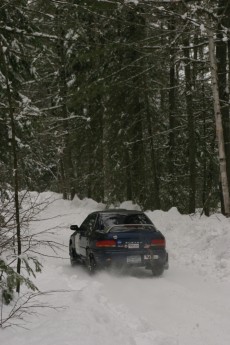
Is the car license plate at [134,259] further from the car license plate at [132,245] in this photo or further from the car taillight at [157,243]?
the car taillight at [157,243]

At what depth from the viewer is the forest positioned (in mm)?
12836

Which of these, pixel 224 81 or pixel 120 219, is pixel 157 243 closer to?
pixel 120 219

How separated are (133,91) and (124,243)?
11538mm

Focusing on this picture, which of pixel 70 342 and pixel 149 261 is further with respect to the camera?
pixel 149 261

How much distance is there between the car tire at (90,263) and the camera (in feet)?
37.6

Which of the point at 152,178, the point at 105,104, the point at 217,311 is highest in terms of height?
the point at 105,104

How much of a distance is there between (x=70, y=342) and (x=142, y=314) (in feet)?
8.95

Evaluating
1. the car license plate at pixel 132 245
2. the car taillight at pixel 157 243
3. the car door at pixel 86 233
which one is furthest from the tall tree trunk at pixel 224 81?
the car license plate at pixel 132 245

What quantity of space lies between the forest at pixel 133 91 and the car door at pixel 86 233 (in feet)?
3.69

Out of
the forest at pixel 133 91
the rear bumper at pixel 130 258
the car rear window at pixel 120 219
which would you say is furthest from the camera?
the forest at pixel 133 91

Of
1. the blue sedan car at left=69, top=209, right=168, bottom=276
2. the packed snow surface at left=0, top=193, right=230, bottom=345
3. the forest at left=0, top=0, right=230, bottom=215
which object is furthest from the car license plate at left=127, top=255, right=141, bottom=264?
the forest at left=0, top=0, right=230, bottom=215

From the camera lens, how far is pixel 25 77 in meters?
12.5

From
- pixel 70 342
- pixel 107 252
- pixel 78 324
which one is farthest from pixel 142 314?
pixel 107 252

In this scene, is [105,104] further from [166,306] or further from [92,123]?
[166,306]
